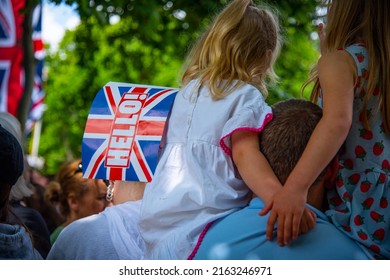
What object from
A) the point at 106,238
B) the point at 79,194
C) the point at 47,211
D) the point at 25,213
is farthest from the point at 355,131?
the point at 47,211

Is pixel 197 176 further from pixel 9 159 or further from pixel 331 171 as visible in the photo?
pixel 9 159

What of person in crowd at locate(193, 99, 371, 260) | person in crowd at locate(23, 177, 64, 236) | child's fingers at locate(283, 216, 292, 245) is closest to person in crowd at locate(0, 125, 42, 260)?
person in crowd at locate(193, 99, 371, 260)

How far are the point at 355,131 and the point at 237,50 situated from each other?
1.90 feet

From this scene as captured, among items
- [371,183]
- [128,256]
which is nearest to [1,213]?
[128,256]

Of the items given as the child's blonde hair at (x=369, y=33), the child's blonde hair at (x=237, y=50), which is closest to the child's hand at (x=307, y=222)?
the child's blonde hair at (x=369, y=33)

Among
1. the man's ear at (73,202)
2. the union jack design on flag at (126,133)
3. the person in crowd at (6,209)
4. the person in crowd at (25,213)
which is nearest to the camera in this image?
the person in crowd at (6,209)

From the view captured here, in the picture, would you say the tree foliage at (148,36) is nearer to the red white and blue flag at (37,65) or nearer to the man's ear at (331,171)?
the red white and blue flag at (37,65)

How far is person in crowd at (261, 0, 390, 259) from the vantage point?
2682 mm

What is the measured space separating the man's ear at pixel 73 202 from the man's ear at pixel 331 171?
123 inches

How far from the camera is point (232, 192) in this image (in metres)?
2.93

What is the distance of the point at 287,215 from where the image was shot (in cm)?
261

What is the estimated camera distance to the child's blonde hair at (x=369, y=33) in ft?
9.66

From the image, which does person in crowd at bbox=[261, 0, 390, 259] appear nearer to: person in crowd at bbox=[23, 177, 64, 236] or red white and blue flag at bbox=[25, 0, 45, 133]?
person in crowd at bbox=[23, 177, 64, 236]

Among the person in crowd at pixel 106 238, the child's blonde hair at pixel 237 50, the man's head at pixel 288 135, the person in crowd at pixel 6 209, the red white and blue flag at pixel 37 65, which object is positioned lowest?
the red white and blue flag at pixel 37 65
